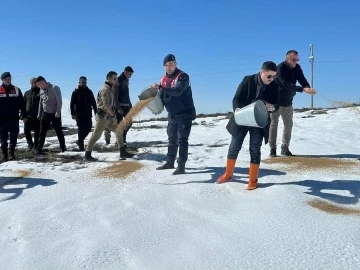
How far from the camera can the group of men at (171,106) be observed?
5000 millimetres

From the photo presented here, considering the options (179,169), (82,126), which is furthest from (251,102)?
(82,126)

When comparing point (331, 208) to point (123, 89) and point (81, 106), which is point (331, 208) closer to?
point (123, 89)

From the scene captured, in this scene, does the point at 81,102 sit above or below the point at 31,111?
above

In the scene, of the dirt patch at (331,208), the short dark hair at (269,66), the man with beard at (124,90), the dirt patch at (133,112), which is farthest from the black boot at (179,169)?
the man with beard at (124,90)

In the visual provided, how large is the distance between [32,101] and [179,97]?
4410 mm

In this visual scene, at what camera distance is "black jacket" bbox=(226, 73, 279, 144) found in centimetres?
495

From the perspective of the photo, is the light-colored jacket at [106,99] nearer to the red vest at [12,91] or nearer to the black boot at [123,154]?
the black boot at [123,154]

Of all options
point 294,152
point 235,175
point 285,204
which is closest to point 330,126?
point 294,152

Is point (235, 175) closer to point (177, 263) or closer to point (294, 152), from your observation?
A: point (294, 152)

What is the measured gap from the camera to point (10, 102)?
7504 millimetres

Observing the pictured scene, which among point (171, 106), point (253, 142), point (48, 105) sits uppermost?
point (48, 105)

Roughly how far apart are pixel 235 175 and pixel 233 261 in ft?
8.78

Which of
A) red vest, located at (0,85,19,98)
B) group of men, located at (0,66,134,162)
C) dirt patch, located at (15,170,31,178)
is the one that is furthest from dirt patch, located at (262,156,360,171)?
red vest, located at (0,85,19,98)

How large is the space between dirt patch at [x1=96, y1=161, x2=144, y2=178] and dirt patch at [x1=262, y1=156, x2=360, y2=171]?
2123 mm
